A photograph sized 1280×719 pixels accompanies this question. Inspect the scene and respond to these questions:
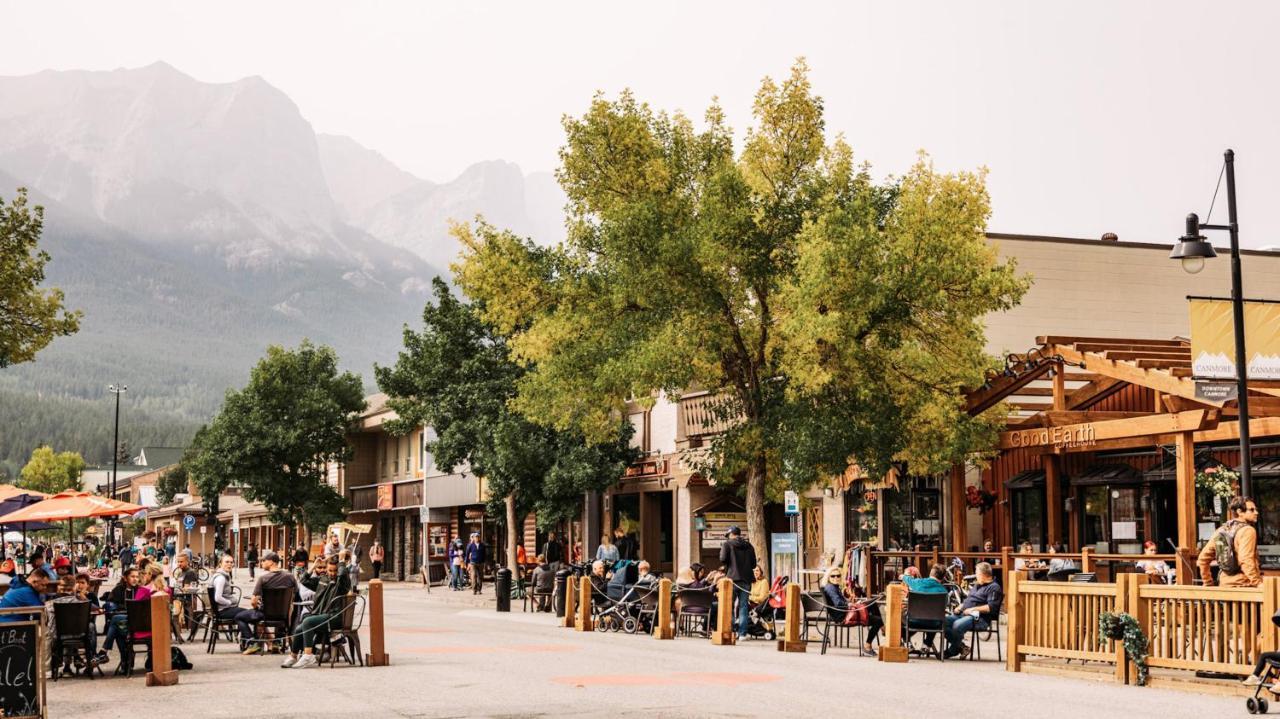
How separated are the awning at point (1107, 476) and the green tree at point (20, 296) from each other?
1904 centimetres

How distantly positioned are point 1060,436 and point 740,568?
6.39 meters

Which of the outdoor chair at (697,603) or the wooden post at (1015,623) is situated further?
the outdoor chair at (697,603)

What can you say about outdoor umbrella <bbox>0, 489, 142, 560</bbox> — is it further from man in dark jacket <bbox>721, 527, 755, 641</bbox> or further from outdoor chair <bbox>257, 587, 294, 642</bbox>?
man in dark jacket <bbox>721, 527, 755, 641</bbox>

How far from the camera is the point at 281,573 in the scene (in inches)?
768

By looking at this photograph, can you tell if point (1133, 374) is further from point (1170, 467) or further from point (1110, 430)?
point (1170, 467)

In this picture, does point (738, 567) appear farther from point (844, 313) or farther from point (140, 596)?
point (140, 596)

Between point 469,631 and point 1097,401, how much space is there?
42.5ft

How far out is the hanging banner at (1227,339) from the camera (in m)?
19.5

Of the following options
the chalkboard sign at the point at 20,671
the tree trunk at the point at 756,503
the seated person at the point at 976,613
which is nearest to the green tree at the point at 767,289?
the tree trunk at the point at 756,503

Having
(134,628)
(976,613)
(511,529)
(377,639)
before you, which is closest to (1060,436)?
(976,613)

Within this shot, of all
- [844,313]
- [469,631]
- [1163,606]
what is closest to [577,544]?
[469,631]

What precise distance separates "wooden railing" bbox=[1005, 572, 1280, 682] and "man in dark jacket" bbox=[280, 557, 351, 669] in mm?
7846

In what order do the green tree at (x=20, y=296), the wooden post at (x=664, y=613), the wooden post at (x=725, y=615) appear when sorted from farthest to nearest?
the green tree at (x=20, y=296)
the wooden post at (x=664, y=613)
the wooden post at (x=725, y=615)

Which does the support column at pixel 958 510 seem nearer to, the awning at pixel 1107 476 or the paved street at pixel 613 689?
the awning at pixel 1107 476
